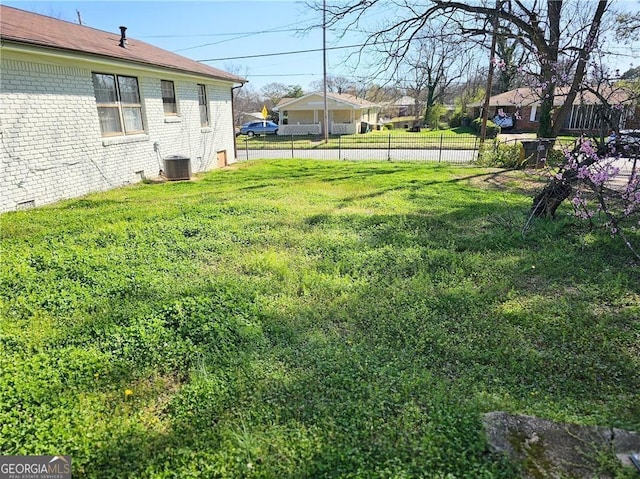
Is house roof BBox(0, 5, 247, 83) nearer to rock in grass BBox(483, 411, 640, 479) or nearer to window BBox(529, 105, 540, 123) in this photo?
rock in grass BBox(483, 411, 640, 479)

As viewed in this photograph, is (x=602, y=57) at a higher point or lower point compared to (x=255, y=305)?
higher

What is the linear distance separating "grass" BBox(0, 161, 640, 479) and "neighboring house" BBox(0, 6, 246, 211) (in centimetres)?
186

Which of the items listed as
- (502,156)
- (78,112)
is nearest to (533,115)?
(502,156)

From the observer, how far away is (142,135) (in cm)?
1003

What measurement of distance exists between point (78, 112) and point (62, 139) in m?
0.75

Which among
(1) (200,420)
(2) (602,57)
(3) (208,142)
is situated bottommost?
(1) (200,420)

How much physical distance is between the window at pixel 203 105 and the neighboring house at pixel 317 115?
19876 millimetres

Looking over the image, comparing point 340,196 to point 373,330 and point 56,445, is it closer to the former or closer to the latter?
point 373,330

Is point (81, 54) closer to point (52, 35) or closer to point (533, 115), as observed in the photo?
point (52, 35)

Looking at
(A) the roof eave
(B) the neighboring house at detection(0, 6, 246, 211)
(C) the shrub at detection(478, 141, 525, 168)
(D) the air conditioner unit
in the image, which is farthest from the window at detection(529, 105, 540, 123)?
(D) the air conditioner unit

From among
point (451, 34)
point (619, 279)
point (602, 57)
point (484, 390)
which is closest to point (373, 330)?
point (484, 390)

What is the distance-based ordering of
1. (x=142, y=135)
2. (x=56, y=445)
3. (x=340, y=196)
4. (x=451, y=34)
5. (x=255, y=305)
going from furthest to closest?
(x=451, y=34), (x=142, y=135), (x=340, y=196), (x=255, y=305), (x=56, y=445)

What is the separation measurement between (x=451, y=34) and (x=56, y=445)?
1468cm

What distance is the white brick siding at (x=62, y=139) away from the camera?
662 centimetres
